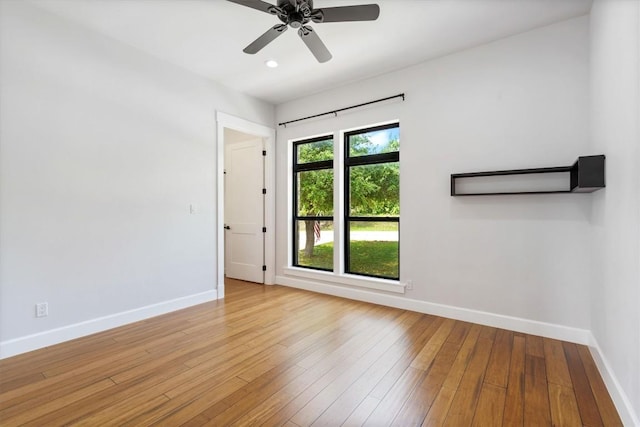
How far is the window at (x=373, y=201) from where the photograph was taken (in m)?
3.84

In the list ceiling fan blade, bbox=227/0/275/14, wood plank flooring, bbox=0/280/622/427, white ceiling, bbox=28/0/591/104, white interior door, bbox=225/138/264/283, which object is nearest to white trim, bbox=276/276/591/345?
wood plank flooring, bbox=0/280/622/427

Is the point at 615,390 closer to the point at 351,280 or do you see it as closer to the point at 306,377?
the point at 306,377

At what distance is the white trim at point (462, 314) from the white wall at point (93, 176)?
5.62ft

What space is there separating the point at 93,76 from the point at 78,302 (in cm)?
213

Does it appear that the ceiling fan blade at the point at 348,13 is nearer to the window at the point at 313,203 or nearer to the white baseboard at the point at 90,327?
the window at the point at 313,203

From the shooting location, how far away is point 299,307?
365cm

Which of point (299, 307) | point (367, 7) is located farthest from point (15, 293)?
point (367, 7)

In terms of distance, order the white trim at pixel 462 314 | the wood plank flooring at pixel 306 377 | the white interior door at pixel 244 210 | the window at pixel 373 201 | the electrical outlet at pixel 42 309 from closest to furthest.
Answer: the wood plank flooring at pixel 306 377 → the electrical outlet at pixel 42 309 → the white trim at pixel 462 314 → the window at pixel 373 201 → the white interior door at pixel 244 210

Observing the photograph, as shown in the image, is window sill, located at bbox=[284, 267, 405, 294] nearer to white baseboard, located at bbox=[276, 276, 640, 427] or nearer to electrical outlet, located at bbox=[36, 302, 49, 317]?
white baseboard, located at bbox=[276, 276, 640, 427]

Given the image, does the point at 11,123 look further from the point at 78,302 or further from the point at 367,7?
the point at 367,7

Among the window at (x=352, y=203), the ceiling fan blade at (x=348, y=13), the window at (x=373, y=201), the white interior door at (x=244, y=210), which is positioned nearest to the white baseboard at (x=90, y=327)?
the white interior door at (x=244, y=210)

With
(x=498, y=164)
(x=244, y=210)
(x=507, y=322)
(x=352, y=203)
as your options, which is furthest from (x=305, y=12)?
(x=244, y=210)

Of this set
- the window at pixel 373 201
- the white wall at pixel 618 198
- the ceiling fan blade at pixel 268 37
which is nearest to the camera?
the white wall at pixel 618 198

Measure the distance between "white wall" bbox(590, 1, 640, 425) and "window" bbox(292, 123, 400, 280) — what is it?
6.22 ft
